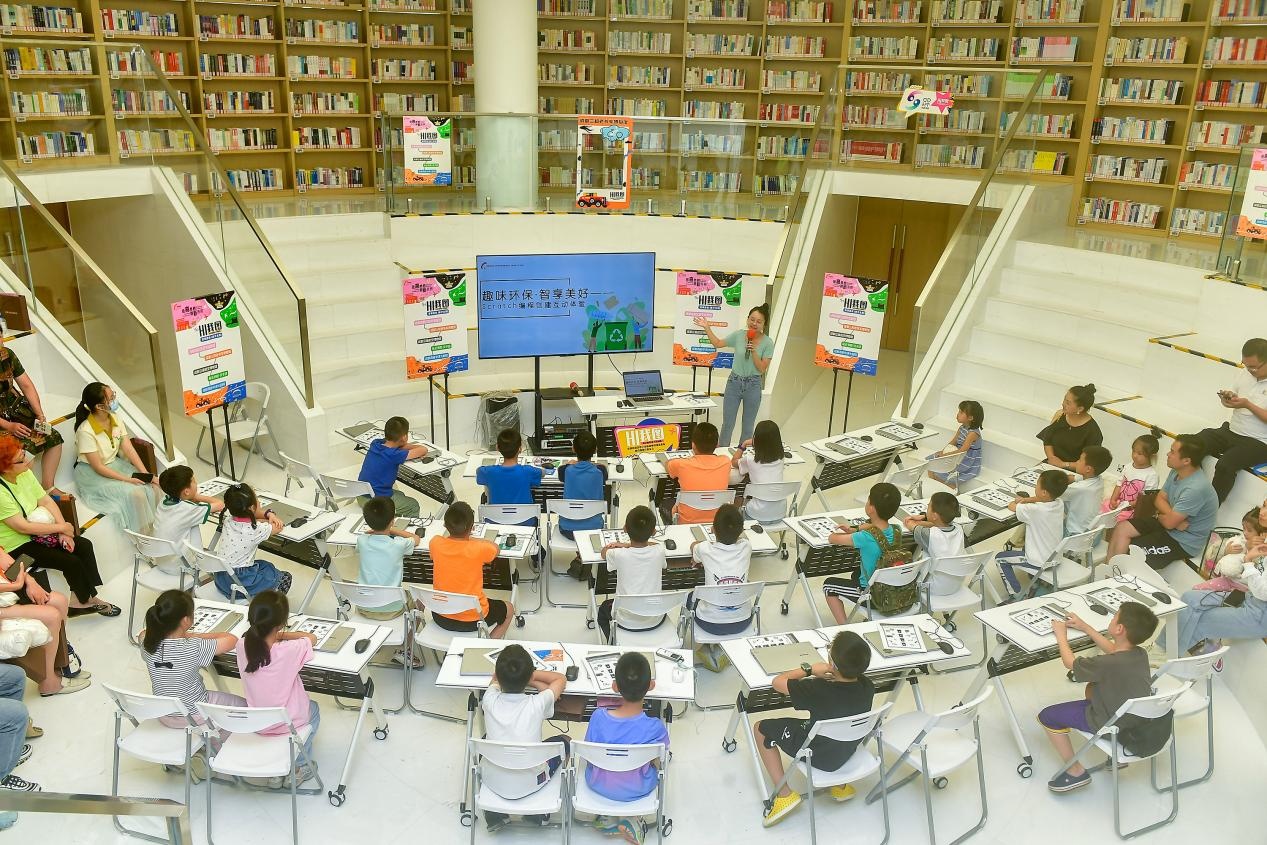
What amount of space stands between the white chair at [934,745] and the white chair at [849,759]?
95mm

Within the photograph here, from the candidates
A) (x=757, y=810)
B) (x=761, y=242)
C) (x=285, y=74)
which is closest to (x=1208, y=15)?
(x=761, y=242)

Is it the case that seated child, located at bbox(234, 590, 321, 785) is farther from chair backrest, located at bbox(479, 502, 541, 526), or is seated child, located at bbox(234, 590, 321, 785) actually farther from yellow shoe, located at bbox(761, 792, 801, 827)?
yellow shoe, located at bbox(761, 792, 801, 827)

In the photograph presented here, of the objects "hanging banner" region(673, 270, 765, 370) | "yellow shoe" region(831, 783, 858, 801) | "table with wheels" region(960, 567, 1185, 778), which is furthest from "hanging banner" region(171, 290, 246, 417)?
"table with wheels" region(960, 567, 1185, 778)

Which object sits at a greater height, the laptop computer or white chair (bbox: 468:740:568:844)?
the laptop computer

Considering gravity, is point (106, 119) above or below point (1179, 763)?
above

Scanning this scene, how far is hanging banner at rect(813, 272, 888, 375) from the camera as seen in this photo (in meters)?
7.88

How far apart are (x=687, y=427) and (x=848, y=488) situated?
4.84ft

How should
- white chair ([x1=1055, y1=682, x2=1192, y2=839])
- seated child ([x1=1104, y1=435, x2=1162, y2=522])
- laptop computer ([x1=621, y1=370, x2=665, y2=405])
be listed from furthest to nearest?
1. laptop computer ([x1=621, y1=370, x2=665, y2=405])
2. seated child ([x1=1104, y1=435, x2=1162, y2=522])
3. white chair ([x1=1055, y1=682, x2=1192, y2=839])

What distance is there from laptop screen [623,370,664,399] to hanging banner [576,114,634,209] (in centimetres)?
286

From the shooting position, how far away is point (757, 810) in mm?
4434

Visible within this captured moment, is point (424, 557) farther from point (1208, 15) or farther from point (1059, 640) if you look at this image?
point (1208, 15)

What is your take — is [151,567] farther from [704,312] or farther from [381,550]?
[704,312]

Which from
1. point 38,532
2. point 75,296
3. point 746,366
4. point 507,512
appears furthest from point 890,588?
point 75,296

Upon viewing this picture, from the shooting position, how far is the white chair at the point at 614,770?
373cm
